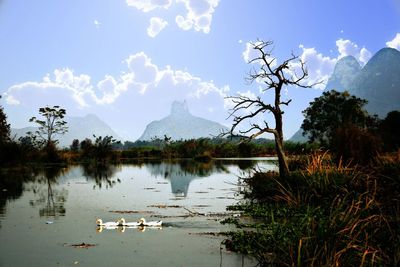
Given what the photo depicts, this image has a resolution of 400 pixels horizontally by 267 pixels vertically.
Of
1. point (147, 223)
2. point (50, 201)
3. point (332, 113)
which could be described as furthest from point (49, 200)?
point (332, 113)

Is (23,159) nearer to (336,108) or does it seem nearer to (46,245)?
(46,245)

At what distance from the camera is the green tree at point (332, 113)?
65875 mm

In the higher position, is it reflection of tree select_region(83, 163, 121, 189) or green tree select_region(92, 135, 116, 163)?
green tree select_region(92, 135, 116, 163)

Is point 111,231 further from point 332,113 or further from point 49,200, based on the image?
point 332,113

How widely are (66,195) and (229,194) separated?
8.21 m

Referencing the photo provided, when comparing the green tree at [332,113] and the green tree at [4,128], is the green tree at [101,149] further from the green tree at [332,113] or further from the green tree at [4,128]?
the green tree at [332,113]

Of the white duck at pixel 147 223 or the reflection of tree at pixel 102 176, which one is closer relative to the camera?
the white duck at pixel 147 223

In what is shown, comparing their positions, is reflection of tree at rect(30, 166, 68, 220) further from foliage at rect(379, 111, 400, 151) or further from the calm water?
foliage at rect(379, 111, 400, 151)

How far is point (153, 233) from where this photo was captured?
40.5 feet

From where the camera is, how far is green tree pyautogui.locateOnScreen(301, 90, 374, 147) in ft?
216

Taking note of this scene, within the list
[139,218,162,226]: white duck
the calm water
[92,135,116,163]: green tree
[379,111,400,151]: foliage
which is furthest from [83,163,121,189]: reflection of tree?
[92,135,116,163]: green tree

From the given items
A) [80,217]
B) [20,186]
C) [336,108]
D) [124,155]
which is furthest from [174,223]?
[124,155]

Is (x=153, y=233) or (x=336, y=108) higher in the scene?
(x=336, y=108)

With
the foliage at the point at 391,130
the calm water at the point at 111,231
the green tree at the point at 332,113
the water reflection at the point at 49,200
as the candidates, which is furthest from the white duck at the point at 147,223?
the green tree at the point at 332,113
